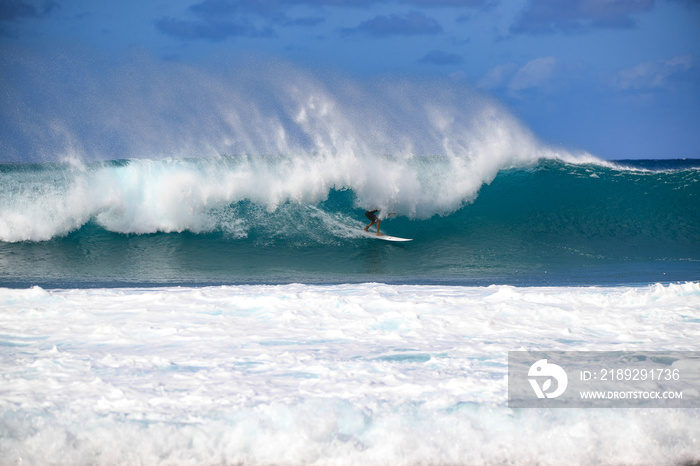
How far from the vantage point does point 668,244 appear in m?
11.6

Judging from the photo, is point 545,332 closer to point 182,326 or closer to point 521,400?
point 521,400

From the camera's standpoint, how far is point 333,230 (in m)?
12.1

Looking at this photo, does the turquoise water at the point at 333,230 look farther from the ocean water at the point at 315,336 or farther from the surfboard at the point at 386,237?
the surfboard at the point at 386,237

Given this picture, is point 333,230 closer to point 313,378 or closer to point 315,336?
point 315,336

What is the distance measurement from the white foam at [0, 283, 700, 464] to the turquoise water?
9.19 feet

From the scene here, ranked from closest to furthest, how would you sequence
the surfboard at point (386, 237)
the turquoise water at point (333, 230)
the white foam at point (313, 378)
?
the white foam at point (313, 378) → the turquoise water at point (333, 230) → the surfboard at point (386, 237)

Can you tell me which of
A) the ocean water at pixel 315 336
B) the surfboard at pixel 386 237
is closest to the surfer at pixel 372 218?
the surfboard at pixel 386 237

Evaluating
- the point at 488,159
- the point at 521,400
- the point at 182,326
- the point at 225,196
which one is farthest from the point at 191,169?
the point at 521,400

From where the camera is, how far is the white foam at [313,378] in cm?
271

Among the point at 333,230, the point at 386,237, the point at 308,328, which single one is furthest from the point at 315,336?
the point at 333,230

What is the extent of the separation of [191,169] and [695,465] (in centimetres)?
1298

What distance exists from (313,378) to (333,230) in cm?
868

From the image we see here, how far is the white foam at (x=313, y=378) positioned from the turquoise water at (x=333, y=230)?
9.19 ft

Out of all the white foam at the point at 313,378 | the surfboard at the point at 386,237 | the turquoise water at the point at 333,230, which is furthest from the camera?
the surfboard at the point at 386,237
